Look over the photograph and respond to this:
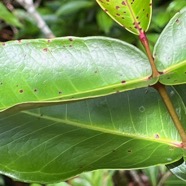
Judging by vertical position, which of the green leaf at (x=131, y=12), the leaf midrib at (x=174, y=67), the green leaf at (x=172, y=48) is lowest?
the leaf midrib at (x=174, y=67)

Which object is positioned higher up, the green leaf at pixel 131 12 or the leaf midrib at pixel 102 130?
the green leaf at pixel 131 12

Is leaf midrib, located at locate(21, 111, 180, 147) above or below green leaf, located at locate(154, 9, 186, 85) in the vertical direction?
below

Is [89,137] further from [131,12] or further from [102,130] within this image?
[131,12]

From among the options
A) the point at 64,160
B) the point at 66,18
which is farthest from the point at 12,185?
the point at 64,160

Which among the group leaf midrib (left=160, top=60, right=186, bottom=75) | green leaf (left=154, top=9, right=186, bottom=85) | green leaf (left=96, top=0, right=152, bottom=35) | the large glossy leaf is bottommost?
the large glossy leaf

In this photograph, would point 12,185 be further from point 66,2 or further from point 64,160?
point 64,160
